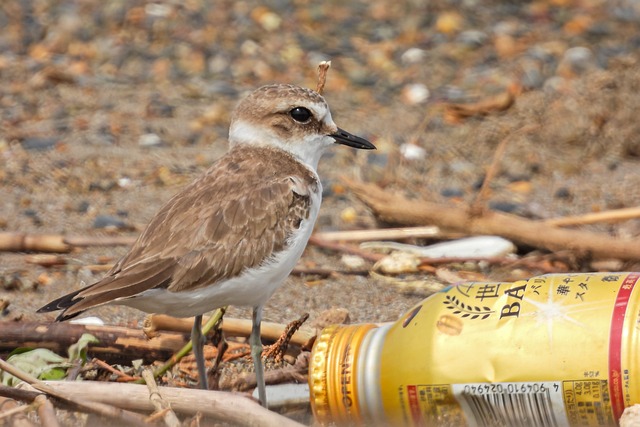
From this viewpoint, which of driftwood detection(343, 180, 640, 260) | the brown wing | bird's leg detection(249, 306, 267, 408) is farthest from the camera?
driftwood detection(343, 180, 640, 260)

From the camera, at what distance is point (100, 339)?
3.28 m

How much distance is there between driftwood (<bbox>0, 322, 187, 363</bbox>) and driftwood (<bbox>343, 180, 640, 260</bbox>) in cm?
152

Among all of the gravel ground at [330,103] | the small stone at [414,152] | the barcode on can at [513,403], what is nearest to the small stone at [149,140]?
the gravel ground at [330,103]

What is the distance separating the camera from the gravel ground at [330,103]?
16.6 ft

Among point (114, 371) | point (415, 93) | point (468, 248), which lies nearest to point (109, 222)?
point (468, 248)

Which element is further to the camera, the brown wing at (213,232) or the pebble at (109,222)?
the pebble at (109,222)

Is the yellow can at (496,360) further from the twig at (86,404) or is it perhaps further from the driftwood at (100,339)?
the driftwood at (100,339)

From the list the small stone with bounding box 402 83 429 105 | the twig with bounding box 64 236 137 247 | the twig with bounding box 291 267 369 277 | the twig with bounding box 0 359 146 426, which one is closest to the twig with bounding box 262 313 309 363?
the twig with bounding box 0 359 146 426

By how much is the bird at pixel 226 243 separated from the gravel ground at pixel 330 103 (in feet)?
2.58

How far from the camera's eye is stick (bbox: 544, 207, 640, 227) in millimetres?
4617

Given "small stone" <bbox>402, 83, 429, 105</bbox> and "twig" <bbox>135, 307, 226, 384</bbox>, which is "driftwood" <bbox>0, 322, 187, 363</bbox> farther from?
"small stone" <bbox>402, 83, 429, 105</bbox>

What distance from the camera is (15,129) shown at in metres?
6.14

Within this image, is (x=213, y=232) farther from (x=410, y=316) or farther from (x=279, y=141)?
(x=410, y=316)

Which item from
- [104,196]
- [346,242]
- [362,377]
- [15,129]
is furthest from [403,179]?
[362,377]
